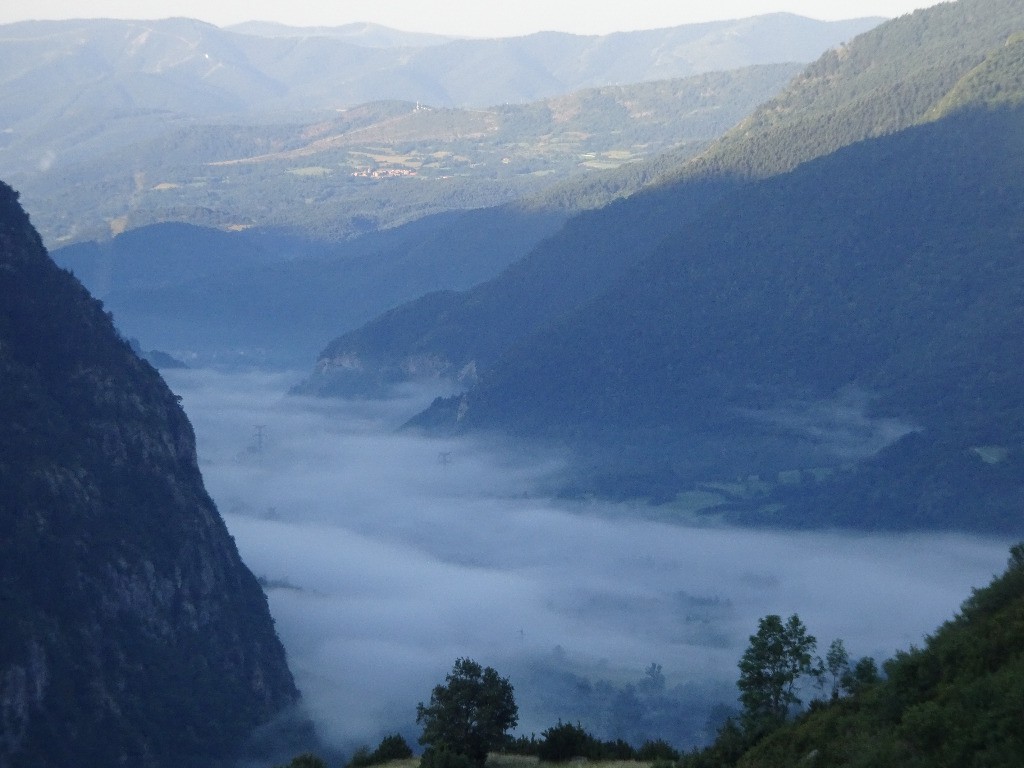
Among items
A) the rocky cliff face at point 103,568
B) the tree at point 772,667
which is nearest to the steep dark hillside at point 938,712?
the tree at point 772,667

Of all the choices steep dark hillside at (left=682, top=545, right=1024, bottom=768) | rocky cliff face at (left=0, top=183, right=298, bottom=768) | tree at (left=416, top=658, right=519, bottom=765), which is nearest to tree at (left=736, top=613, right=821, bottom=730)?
steep dark hillside at (left=682, top=545, right=1024, bottom=768)

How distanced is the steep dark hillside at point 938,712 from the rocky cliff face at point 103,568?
61622 millimetres

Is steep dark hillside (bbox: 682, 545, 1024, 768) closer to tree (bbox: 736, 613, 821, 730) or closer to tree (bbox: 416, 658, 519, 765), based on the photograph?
tree (bbox: 736, 613, 821, 730)

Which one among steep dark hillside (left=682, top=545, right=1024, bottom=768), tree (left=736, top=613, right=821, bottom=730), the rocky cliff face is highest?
the rocky cliff face

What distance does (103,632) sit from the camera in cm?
10700

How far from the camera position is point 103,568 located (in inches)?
4336

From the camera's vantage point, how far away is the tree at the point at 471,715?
49625 mm

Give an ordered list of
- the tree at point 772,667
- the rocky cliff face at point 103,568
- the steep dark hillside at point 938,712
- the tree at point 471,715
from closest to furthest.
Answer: the steep dark hillside at point 938,712 → the tree at point 772,667 → the tree at point 471,715 → the rocky cliff face at point 103,568

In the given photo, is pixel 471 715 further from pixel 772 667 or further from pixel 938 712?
pixel 938 712

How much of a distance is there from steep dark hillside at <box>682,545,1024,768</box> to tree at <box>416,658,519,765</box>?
9.55m

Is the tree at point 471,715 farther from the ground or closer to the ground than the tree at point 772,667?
closer to the ground

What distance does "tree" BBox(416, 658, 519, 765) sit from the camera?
49625mm

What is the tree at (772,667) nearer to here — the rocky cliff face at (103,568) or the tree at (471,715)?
the tree at (471,715)

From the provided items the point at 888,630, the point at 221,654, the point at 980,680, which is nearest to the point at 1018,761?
the point at 980,680
